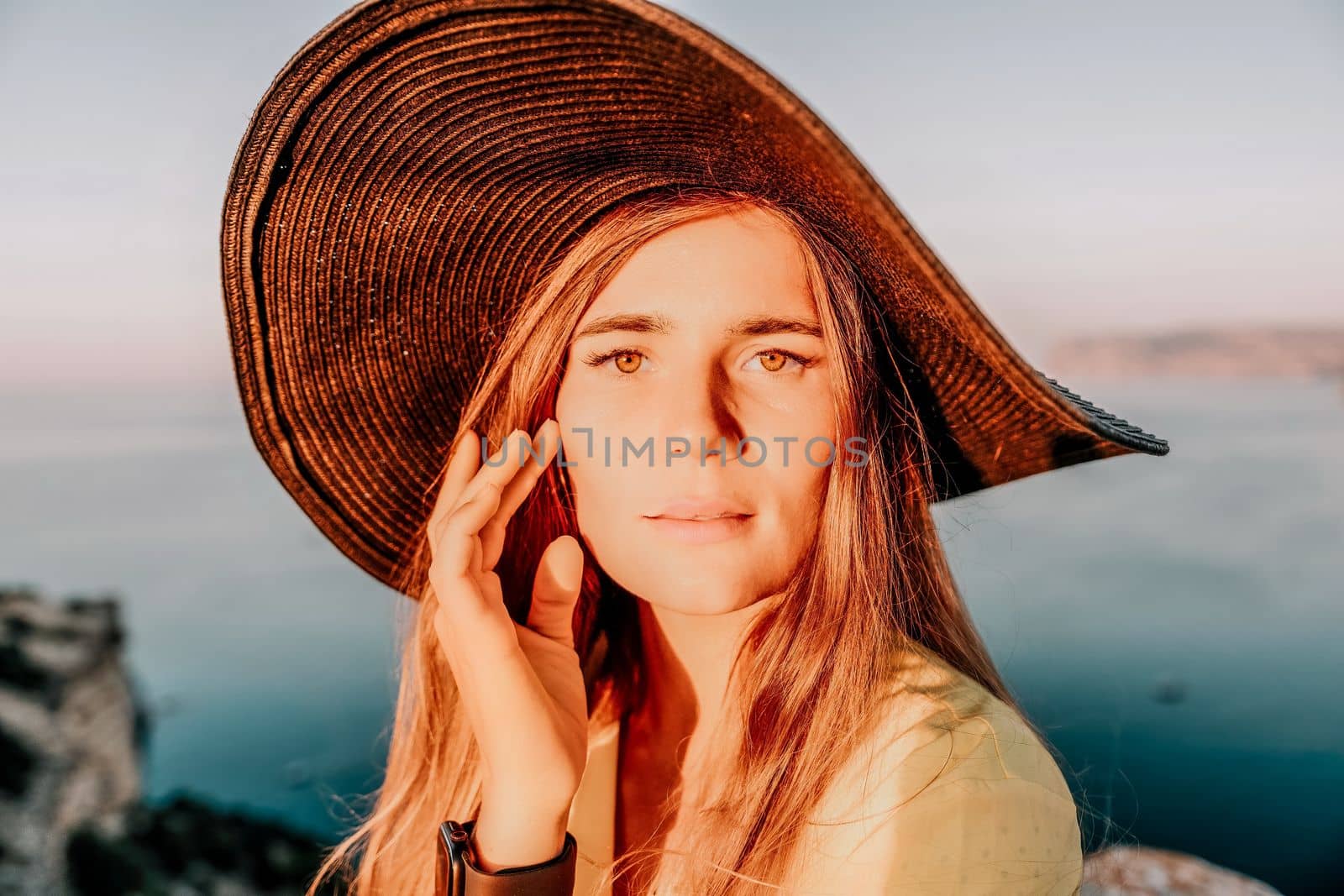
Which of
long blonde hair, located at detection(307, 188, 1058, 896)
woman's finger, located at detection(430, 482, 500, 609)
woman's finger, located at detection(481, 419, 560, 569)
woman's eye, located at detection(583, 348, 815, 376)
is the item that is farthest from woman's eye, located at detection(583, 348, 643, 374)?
woman's finger, located at detection(430, 482, 500, 609)

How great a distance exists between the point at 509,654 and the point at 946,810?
31.2 inches

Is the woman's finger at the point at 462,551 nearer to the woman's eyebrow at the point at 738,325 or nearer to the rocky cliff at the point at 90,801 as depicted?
the woman's eyebrow at the point at 738,325

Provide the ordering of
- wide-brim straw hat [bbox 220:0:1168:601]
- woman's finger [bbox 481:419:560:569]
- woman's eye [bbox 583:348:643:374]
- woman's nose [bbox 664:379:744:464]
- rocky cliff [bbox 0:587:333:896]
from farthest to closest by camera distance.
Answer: rocky cliff [bbox 0:587:333:896]
woman's finger [bbox 481:419:560:569]
woman's eye [bbox 583:348:643:374]
woman's nose [bbox 664:379:744:464]
wide-brim straw hat [bbox 220:0:1168:601]

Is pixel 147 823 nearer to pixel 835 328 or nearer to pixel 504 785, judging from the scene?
pixel 504 785

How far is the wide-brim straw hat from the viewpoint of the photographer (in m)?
1.29

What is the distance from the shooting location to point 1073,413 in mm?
1530

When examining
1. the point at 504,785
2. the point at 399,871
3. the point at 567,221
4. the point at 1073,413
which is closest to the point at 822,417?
the point at 1073,413

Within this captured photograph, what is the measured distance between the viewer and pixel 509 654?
1649 mm

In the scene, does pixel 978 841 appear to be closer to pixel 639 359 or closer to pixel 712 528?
pixel 712 528

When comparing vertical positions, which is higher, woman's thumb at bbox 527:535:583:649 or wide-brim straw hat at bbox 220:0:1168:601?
wide-brim straw hat at bbox 220:0:1168:601

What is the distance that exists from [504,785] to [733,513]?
63 cm

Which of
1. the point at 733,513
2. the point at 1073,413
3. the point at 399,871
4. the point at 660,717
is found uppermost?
the point at 1073,413

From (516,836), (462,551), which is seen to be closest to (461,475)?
(462,551)

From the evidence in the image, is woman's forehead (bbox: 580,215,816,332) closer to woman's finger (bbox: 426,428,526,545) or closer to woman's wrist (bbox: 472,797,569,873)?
woman's finger (bbox: 426,428,526,545)
